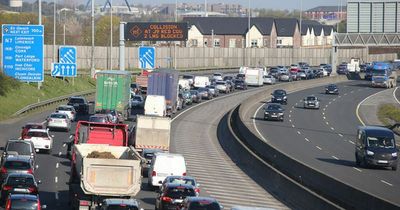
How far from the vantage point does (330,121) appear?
256ft

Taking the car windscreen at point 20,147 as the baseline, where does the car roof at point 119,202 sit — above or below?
above

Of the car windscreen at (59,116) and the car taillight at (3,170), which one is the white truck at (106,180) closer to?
the car taillight at (3,170)

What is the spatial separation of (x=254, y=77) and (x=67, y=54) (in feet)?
113

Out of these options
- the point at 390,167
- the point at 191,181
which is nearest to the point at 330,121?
the point at 390,167

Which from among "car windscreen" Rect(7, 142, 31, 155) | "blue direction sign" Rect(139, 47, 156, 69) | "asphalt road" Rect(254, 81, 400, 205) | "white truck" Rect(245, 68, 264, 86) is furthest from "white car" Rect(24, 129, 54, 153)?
"white truck" Rect(245, 68, 264, 86)

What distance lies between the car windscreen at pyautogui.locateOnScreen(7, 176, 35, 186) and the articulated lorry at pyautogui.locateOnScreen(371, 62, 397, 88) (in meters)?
89.3

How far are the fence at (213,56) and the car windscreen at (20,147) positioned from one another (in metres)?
68.0

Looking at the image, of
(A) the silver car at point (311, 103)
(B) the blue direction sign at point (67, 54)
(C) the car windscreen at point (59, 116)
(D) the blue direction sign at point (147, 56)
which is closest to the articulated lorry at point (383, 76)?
(A) the silver car at point (311, 103)

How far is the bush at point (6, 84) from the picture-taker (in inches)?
3022

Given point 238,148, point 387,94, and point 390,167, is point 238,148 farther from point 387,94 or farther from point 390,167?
point 387,94

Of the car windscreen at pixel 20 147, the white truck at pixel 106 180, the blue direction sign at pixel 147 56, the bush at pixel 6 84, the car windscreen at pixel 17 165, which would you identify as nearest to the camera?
the white truck at pixel 106 180

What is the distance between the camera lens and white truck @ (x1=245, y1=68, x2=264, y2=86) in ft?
374

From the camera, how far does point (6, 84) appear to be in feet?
255

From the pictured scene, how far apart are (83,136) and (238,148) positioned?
15.6 m
